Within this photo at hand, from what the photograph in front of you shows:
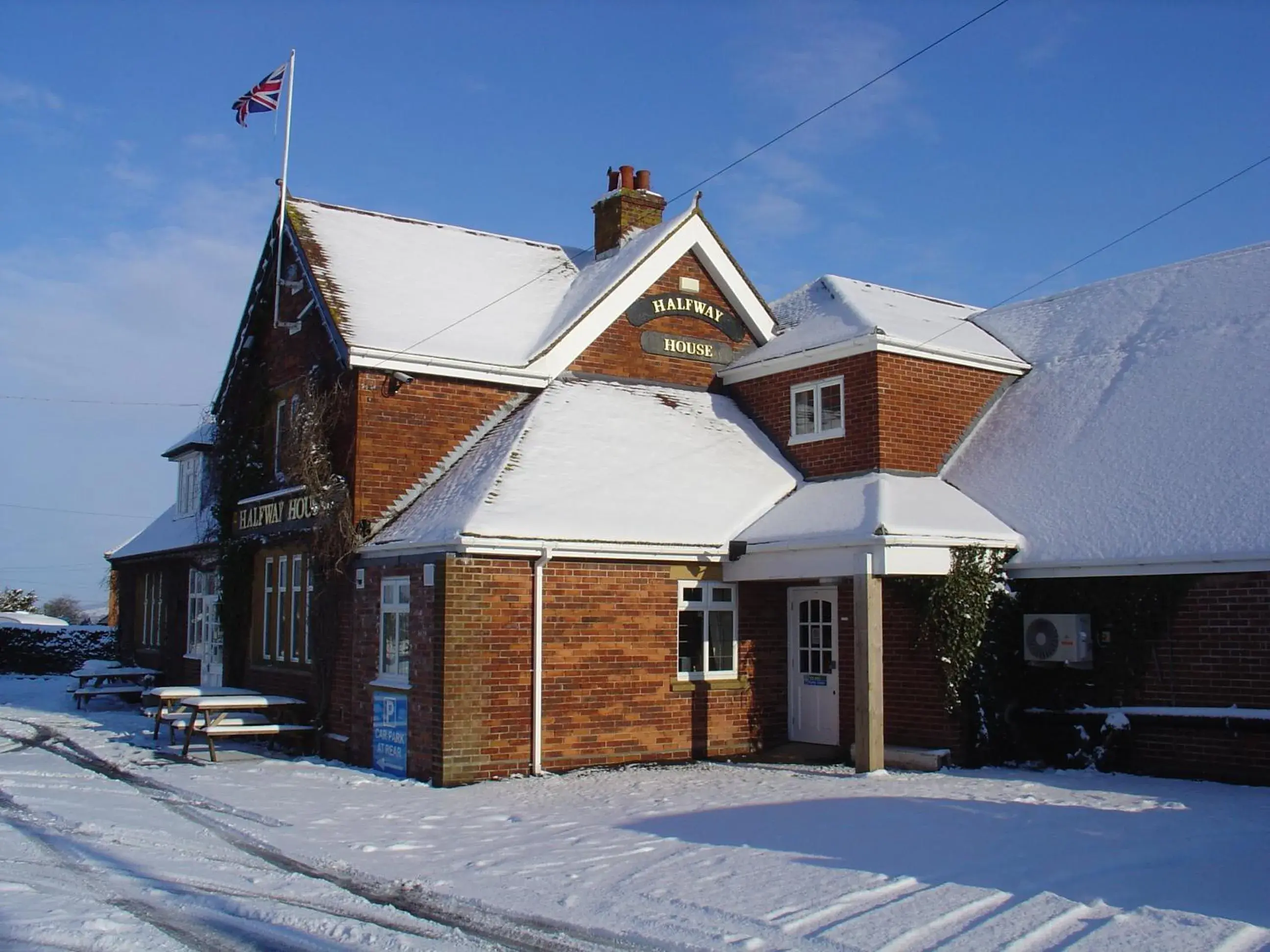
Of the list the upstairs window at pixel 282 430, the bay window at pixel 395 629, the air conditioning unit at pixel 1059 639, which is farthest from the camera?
the upstairs window at pixel 282 430

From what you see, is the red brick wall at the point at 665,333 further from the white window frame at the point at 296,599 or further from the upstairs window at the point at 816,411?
the white window frame at the point at 296,599

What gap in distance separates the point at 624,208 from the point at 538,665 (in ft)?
32.8

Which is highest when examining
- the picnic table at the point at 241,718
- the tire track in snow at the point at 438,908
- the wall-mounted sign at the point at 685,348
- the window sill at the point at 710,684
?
the wall-mounted sign at the point at 685,348

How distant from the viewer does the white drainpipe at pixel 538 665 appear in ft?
47.1

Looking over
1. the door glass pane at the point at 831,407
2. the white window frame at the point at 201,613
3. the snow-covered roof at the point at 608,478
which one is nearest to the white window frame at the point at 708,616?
the snow-covered roof at the point at 608,478

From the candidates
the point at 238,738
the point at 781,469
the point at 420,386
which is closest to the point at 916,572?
the point at 781,469

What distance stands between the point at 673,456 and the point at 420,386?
3.75 meters

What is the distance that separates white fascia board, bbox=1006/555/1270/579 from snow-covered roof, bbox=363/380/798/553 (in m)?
3.80

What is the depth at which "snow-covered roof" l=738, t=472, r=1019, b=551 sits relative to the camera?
14508mm

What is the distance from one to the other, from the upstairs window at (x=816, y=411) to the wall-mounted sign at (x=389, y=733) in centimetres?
723

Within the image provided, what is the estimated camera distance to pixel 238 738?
723 inches

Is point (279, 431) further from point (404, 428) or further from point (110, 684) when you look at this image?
point (110, 684)

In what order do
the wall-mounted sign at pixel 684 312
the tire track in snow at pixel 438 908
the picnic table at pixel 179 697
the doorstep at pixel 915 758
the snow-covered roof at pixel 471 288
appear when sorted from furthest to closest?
the wall-mounted sign at pixel 684 312 < the snow-covered roof at pixel 471 288 < the picnic table at pixel 179 697 < the doorstep at pixel 915 758 < the tire track in snow at pixel 438 908

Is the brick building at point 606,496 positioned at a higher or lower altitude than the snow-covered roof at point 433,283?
lower
